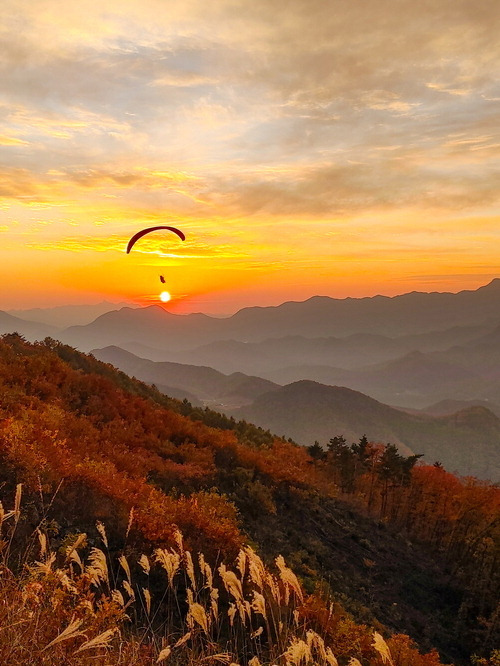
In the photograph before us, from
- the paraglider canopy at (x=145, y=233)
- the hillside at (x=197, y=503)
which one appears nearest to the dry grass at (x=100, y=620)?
the hillside at (x=197, y=503)

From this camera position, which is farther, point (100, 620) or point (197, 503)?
point (197, 503)

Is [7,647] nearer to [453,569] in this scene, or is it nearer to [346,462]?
[453,569]

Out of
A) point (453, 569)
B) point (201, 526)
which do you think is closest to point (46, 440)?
point (201, 526)

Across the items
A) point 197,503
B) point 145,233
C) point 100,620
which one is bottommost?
point 197,503

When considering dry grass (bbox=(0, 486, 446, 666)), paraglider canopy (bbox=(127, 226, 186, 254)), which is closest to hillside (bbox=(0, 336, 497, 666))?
dry grass (bbox=(0, 486, 446, 666))

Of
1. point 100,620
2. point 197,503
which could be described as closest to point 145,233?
point 197,503

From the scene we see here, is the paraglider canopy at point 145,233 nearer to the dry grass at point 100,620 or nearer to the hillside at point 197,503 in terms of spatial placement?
the hillside at point 197,503

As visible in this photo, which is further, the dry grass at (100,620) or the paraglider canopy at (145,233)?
the paraglider canopy at (145,233)

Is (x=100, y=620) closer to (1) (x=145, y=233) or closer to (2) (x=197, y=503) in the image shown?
(2) (x=197, y=503)
